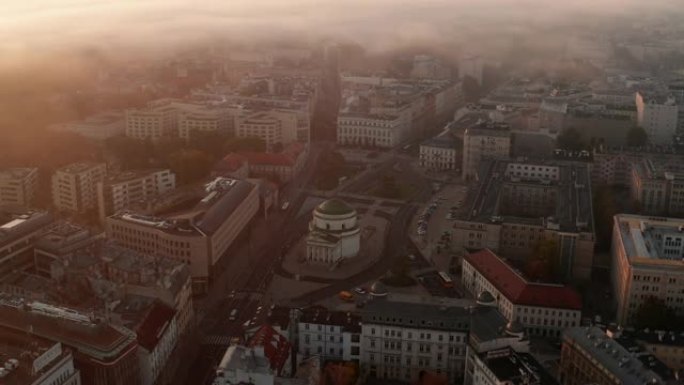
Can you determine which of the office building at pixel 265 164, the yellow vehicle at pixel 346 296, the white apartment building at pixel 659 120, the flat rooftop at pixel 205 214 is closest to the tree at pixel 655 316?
the yellow vehicle at pixel 346 296

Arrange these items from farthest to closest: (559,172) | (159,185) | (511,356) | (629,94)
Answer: (629,94) < (559,172) < (159,185) < (511,356)

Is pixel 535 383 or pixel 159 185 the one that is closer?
pixel 535 383

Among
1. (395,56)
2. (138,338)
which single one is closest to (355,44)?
(395,56)

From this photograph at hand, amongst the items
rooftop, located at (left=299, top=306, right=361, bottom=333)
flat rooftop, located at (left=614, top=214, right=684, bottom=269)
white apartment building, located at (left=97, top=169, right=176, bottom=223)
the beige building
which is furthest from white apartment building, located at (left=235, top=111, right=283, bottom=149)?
rooftop, located at (left=299, top=306, right=361, bottom=333)

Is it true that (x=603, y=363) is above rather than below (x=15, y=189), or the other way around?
above

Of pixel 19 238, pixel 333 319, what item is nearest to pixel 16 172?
pixel 19 238

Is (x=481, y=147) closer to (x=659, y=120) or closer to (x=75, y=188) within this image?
(x=659, y=120)

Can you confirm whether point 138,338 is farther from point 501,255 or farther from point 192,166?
point 192,166

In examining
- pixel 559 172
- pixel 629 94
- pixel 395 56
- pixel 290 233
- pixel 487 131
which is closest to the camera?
pixel 290 233
